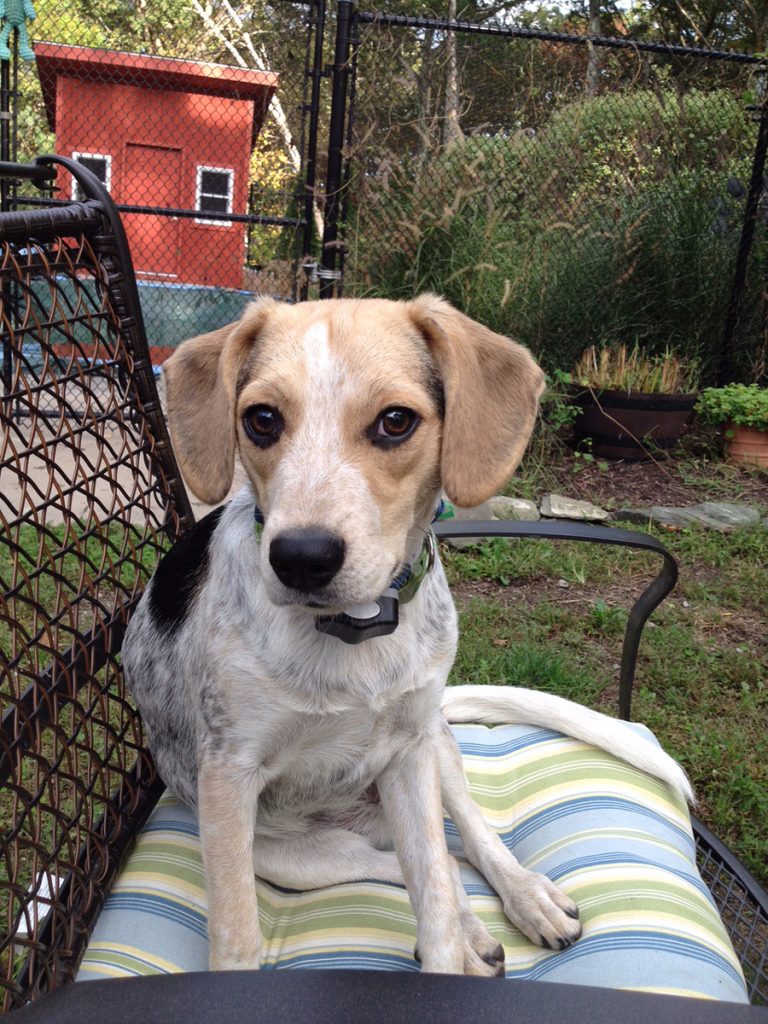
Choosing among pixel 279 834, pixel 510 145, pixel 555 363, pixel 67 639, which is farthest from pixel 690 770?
pixel 510 145

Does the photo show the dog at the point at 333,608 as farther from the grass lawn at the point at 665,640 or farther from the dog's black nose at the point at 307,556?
the grass lawn at the point at 665,640

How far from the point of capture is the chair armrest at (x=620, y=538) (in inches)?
97.5

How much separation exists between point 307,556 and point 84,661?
2.58 ft

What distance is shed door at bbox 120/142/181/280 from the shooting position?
9.02 metres

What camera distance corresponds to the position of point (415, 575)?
188 cm

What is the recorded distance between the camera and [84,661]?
1.97 meters

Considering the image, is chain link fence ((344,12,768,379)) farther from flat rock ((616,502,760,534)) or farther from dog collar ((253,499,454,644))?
dog collar ((253,499,454,644))

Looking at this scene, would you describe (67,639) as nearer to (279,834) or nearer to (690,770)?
(279,834)

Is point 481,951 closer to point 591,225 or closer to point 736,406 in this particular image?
point 736,406

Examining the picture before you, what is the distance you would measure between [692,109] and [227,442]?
665 cm

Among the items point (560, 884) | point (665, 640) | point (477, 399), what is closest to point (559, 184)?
point (665, 640)

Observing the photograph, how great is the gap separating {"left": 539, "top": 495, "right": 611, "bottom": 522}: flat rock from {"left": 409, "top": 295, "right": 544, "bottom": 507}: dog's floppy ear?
3.61 metres

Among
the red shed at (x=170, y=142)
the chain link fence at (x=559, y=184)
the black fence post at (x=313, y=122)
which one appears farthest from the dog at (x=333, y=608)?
the red shed at (x=170, y=142)

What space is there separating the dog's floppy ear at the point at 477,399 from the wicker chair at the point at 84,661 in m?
0.73
